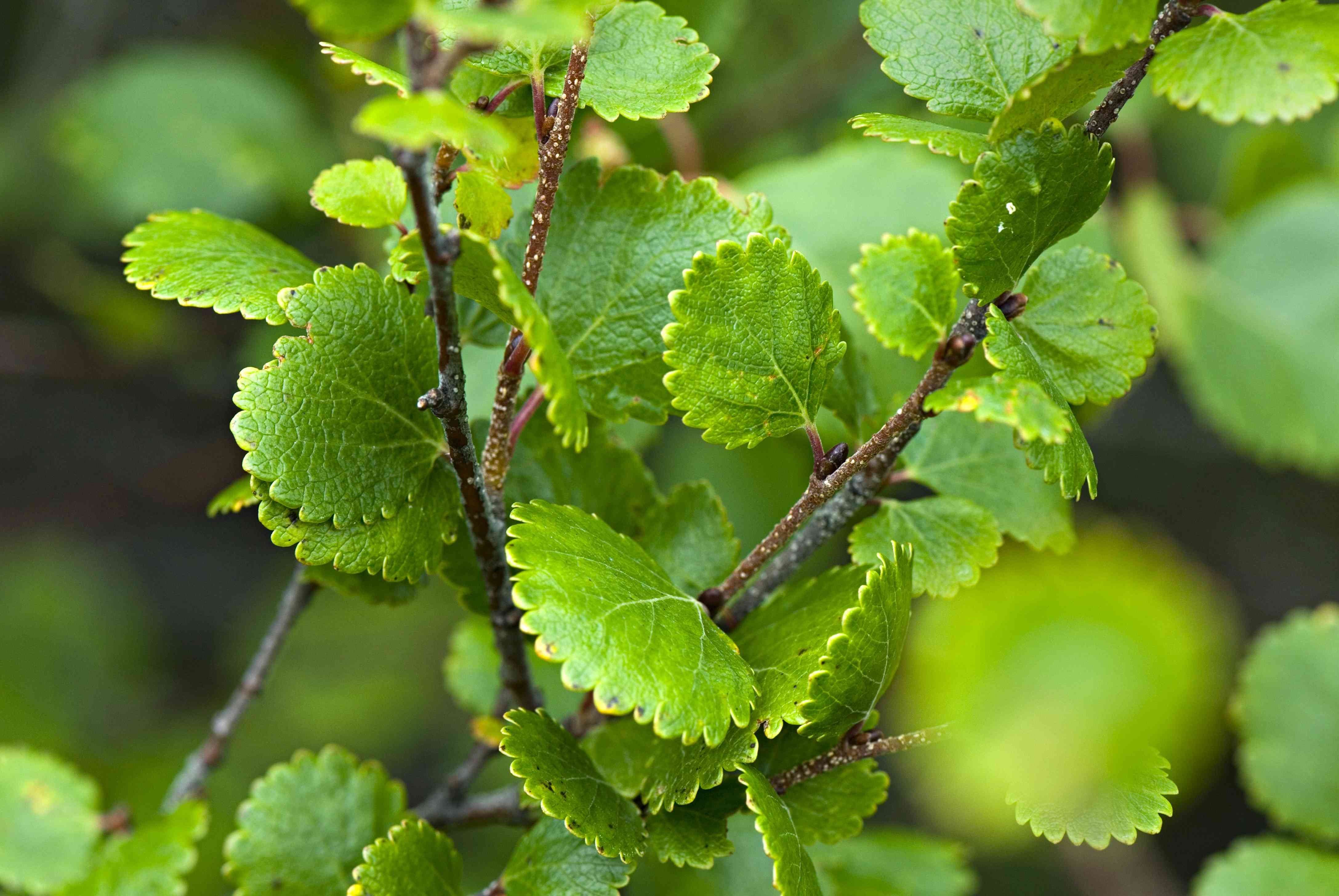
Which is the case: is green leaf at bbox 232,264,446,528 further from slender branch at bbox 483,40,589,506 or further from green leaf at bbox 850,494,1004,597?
green leaf at bbox 850,494,1004,597

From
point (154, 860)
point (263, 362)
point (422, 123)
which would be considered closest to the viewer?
point (422, 123)

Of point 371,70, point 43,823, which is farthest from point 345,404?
point 43,823

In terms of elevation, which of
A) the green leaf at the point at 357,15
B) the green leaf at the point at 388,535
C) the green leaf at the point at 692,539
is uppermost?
the green leaf at the point at 357,15

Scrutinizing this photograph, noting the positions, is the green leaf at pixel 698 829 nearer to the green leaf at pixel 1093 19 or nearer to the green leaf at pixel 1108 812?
the green leaf at pixel 1108 812

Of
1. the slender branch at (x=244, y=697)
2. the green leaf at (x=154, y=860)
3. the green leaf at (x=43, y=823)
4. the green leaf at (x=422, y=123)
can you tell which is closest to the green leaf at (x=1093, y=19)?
the green leaf at (x=422, y=123)

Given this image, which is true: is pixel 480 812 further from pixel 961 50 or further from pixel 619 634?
pixel 961 50

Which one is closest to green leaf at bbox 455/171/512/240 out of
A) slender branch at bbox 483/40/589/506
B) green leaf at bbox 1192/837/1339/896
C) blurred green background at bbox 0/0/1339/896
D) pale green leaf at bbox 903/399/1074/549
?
slender branch at bbox 483/40/589/506
